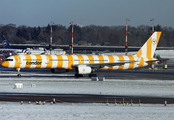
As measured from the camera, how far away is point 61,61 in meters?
48.3

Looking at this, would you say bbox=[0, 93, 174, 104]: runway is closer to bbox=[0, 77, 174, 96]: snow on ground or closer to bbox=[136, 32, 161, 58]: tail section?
bbox=[0, 77, 174, 96]: snow on ground

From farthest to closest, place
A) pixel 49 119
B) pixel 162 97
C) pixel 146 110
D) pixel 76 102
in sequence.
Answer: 1. pixel 162 97
2. pixel 76 102
3. pixel 146 110
4. pixel 49 119

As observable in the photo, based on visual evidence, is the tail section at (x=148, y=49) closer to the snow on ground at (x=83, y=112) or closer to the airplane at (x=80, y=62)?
the airplane at (x=80, y=62)

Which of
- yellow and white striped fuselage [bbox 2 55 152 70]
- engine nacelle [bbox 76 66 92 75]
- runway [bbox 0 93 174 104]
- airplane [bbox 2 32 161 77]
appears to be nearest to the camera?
runway [bbox 0 93 174 104]

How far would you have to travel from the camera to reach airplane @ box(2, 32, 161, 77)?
46.0m

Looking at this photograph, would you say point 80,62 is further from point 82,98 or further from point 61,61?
point 82,98

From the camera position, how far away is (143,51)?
54.8 metres

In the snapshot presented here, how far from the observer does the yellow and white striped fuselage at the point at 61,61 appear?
45781 mm

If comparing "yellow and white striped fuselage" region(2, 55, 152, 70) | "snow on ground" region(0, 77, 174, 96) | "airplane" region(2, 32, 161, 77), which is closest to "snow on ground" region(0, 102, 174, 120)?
"snow on ground" region(0, 77, 174, 96)

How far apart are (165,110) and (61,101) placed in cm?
825

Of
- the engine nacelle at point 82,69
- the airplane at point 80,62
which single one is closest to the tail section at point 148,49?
the airplane at point 80,62

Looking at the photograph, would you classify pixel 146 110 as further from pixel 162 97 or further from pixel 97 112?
pixel 162 97

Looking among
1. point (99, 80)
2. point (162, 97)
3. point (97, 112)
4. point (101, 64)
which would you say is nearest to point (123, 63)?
point (101, 64)

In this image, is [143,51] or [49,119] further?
[143,51]
